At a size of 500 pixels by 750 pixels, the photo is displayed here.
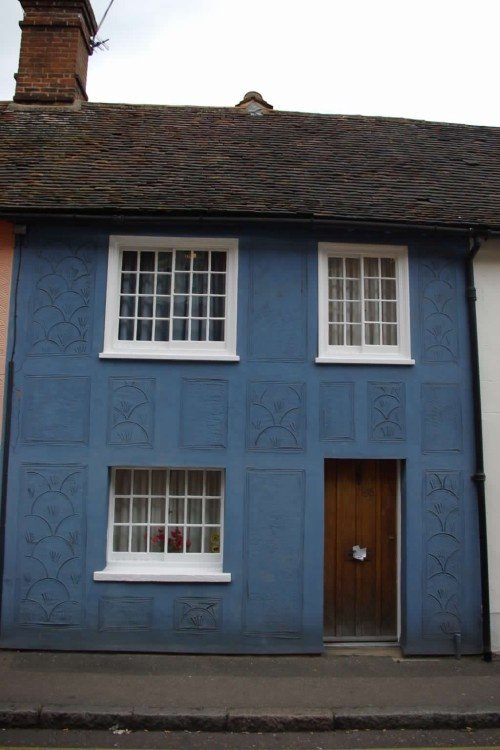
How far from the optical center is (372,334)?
26.2ft

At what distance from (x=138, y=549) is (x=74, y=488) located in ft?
3.67

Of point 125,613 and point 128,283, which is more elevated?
point 128,283

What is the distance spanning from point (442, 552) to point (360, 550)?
99 centimetres

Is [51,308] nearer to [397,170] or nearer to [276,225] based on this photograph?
[276,225]

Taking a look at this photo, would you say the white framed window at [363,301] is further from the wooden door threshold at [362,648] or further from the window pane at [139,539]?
the wooden door threshold at [362,648]

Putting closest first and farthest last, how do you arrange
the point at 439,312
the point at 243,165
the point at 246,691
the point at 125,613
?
1. the point at 246,691
2. the point at 125,613
3. the point at 439,312
4. the point at 243,165

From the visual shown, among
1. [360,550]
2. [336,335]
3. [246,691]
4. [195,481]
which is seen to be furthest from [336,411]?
[246,691]

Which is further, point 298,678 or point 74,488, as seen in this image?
point 74,488

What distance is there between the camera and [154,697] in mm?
5934

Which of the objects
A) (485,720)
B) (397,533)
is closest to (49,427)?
(397,533)

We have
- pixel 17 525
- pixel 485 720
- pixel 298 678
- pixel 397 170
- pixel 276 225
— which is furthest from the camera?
pixel 397 170

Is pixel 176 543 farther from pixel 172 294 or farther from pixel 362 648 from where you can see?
pixel 172 294

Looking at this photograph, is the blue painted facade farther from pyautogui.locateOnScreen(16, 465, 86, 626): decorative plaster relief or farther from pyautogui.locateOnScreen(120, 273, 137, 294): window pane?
pyautogui.locateOnScreen(120, 273, 137, 294): window pane

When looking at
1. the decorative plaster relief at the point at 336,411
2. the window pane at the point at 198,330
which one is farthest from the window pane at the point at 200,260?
the decorative plaster relief at the point at 336,411
